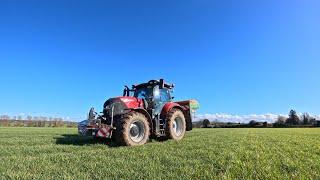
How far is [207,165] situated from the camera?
25.8 feet

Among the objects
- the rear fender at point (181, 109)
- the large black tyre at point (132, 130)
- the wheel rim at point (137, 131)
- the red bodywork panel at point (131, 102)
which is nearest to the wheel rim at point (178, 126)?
the rear fender at point (181, 109)

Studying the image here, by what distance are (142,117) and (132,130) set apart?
0.64m

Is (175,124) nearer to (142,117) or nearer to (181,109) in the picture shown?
(181,109)

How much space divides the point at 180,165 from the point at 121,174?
157 cm

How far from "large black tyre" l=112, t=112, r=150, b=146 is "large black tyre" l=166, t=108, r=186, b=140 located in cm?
156

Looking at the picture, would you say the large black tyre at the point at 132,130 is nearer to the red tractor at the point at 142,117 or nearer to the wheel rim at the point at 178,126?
the red tractor at the point at 142,117

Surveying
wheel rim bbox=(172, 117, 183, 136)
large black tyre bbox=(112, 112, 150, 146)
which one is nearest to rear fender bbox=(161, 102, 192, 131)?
wheel rim bbox=(172, 117, 183, 136)

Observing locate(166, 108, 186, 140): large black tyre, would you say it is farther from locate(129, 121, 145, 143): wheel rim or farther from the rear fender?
locate(129, 121, 145, 143): wheel rim

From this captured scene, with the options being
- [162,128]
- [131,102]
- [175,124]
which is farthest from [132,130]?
[175,124]

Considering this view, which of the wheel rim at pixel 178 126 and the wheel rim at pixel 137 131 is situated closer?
the wheel rim at pixel 137 131

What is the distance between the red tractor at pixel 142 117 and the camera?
13.2 meters

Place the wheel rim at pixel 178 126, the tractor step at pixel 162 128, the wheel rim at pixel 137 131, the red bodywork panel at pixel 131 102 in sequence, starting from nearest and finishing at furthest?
the wheel rim at pixel 137 131, the red bodywork panel at pixel 131 102, the tractor step at pixel 162 128, the wheel rim at pixel 178 126

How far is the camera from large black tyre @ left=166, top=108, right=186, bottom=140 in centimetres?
1534

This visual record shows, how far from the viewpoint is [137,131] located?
13945 mm
